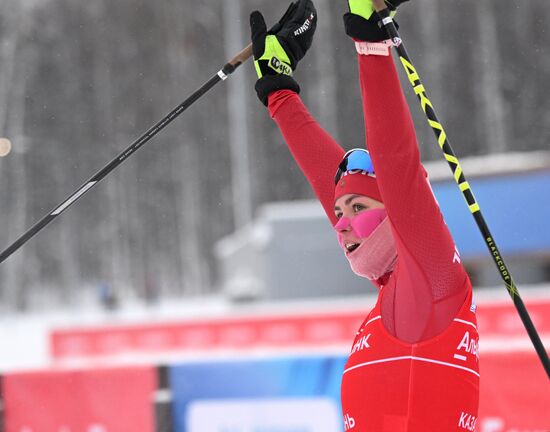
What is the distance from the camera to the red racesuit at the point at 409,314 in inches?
77.7

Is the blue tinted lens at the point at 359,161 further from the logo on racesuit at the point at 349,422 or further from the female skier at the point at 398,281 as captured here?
the logo on racesuit at the point at 349,422

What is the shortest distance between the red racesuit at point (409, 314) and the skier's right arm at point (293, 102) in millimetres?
588

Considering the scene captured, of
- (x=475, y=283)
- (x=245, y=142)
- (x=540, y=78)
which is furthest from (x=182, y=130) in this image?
(x=475, y=283)

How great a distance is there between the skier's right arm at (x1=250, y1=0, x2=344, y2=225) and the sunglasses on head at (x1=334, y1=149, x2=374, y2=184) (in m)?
0.24

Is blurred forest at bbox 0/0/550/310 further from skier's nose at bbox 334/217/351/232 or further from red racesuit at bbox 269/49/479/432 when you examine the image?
red racesuit at bbox 269/49/479/432

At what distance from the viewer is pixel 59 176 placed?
73.9 feet

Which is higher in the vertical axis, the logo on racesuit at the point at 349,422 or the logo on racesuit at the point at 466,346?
the logo on racesuit at the point at 466,346

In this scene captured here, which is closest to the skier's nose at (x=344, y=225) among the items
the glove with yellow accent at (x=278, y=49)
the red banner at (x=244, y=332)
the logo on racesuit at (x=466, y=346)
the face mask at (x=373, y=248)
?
the face mask at (x=373, y=248)

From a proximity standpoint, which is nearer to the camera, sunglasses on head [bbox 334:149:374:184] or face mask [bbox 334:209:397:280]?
face mask [bbox 334:209:397:280]

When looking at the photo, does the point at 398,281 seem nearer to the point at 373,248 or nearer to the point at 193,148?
the point at 373,248

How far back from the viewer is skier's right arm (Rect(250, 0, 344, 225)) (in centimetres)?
268

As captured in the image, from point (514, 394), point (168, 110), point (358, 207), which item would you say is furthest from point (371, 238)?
point (168, 110)

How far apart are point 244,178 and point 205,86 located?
68.9ft

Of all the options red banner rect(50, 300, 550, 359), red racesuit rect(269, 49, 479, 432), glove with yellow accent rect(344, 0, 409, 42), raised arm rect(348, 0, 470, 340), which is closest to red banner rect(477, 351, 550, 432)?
red racesuit rect(269, 49, 479, 432)
